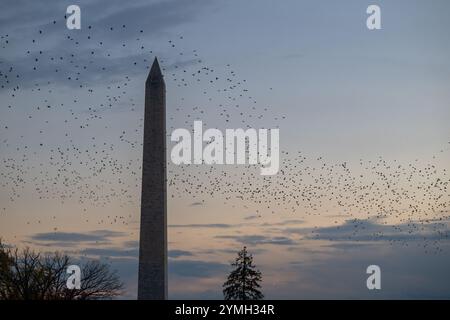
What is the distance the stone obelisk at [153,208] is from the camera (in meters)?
35.2

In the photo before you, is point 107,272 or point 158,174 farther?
point 107,272

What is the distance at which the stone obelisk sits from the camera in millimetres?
35156

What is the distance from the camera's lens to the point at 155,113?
35.6 metres

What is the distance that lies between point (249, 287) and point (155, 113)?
21067 mm

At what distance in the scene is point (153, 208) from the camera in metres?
35.2

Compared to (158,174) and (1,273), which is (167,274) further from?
(1,273)
